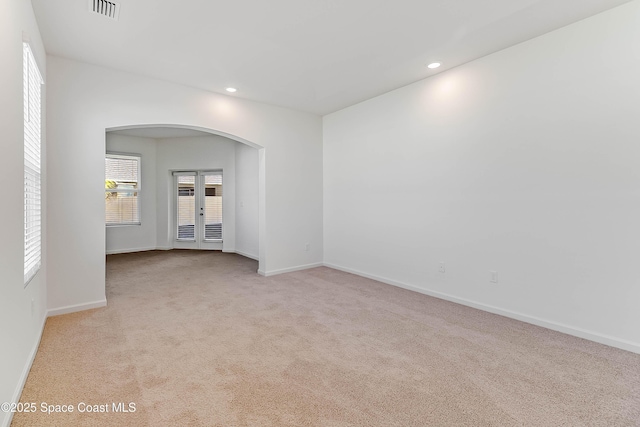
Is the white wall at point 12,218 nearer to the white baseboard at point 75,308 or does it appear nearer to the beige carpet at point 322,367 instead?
the beige carpet at point 322,367

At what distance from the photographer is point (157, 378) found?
216cm

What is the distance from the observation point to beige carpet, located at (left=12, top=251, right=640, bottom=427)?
180cm

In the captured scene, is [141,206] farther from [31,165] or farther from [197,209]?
[31,165]

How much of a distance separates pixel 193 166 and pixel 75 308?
503cm

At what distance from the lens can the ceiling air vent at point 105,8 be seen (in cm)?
249

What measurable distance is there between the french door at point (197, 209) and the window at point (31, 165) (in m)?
4.97

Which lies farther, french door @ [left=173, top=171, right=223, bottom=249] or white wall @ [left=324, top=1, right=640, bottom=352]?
french door @ [left=173, top=171, right=223, bottom=249]

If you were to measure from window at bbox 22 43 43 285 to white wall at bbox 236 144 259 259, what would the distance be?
4.00 meters

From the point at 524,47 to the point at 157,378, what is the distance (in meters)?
4.49

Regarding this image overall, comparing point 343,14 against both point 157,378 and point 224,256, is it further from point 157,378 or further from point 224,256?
point 224,256

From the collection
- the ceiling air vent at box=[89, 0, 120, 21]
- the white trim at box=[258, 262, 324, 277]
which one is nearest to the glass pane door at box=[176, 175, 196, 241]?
the white trim at box=[258, 262, 324, 277]

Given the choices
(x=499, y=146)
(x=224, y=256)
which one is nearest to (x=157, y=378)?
(x=499, y=146)

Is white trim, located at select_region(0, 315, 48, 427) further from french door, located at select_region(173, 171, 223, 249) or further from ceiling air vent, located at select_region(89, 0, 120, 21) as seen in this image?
french door, located at select_region(173, 171, 223, 249)

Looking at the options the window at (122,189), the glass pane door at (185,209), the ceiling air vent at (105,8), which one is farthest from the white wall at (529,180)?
the window at (122,189)
